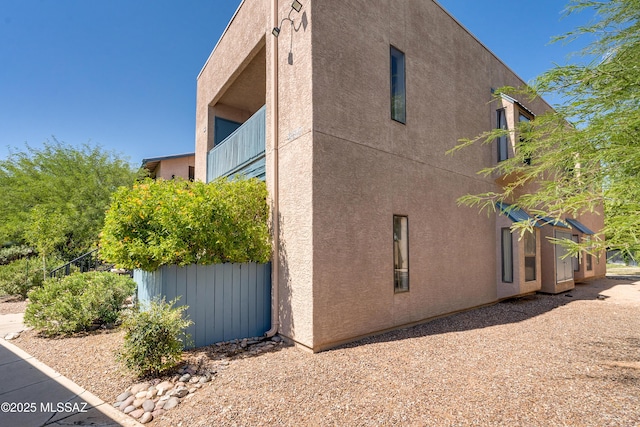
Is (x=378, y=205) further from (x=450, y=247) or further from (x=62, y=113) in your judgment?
(x=62, y=113)

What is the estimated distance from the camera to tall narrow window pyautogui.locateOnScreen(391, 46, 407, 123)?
7.37 m

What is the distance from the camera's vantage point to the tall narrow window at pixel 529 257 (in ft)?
34.3

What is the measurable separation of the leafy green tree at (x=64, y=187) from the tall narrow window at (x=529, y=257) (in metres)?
17.2

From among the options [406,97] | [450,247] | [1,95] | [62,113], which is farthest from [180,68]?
[450,247]

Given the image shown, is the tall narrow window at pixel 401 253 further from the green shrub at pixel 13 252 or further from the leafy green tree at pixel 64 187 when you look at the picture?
the green shrub at pixel 13 252

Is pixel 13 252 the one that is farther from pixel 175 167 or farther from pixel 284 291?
pixel 284 291

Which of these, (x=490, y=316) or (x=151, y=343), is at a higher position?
(x=151, y=343)

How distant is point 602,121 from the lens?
4.06 meters

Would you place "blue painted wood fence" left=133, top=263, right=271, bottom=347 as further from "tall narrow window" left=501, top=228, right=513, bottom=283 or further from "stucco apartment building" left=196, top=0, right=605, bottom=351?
"tall narrow window" left=501, top=228, right=513, bottom=283

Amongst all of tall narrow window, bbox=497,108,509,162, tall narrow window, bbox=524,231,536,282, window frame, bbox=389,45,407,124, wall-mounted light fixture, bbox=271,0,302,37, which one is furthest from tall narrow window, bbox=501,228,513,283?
wall-mounted light fixture, bbox=271,0,302,37

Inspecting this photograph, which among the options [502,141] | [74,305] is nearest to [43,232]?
[74,305]

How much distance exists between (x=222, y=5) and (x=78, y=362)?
12183 millimetres

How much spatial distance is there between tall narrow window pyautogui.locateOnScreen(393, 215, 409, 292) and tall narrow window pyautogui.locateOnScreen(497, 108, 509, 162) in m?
5.96

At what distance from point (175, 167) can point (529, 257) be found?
2088 cm
